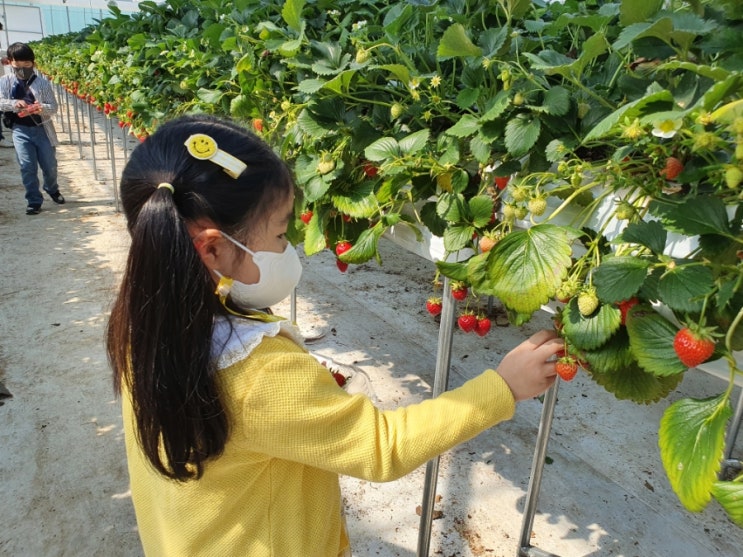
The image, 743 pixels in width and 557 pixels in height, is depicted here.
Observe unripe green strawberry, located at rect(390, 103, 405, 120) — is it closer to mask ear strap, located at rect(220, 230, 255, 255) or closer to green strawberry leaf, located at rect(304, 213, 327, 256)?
green strawberry leaf, located at rect(304, 213, 327, 256)

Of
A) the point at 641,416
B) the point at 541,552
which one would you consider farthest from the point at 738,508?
the point at 641,416

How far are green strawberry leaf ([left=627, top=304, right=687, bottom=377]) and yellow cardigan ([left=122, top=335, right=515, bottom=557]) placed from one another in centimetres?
24

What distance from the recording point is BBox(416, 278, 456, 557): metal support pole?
1.39 metres

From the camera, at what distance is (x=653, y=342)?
2.64 ft

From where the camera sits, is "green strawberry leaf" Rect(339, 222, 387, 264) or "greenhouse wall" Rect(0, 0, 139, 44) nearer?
"green strawberry leaf" Rect(339, 222, 387, 264)

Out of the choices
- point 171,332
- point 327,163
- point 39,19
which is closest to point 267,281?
point 171,332

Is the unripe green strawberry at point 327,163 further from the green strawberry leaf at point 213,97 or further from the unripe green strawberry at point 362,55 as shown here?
the green strawberry leaf at point 213,97

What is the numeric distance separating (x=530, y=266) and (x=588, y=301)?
106 mm

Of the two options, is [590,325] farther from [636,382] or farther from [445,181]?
[445,181]

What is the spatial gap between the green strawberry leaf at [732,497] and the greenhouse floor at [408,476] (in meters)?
1.32

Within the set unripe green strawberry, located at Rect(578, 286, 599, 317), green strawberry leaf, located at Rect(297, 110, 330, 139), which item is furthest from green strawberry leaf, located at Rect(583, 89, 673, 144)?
green strawberry leaf, located at Rect(297, 110, 330, 139)

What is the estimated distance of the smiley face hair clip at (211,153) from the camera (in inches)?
36.7

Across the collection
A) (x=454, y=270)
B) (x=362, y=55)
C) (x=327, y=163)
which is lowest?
(x=454, y=270)

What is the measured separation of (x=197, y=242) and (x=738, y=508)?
808 mm
